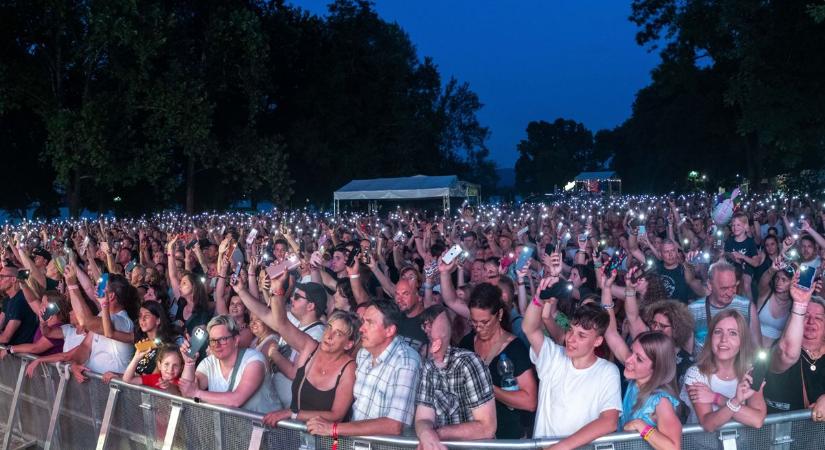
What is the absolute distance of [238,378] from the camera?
485 centimetres

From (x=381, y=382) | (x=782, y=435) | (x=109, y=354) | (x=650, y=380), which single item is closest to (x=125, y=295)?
(x=109, y=354)

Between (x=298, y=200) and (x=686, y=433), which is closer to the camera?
(x=686, y=433)

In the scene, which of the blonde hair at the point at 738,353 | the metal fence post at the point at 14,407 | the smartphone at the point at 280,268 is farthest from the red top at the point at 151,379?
the blonde hair at the point at 738,353

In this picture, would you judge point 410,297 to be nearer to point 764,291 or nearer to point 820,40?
point 764,291

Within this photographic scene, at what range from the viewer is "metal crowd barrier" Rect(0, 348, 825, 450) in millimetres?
3727

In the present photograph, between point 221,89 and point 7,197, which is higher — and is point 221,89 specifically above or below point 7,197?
above

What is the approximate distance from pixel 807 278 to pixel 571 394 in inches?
56.5

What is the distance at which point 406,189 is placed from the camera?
3102cm

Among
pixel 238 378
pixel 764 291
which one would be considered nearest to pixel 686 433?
pixel 238 378

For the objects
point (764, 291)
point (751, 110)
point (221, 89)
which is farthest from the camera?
point (221, 89)

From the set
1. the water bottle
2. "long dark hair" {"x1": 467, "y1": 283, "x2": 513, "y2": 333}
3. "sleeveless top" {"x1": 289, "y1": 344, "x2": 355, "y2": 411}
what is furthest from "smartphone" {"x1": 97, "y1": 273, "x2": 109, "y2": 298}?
the water bottle

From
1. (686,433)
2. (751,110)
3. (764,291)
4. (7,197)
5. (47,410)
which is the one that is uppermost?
(751,110)

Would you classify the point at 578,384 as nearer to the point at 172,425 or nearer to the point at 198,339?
the point at 198,339

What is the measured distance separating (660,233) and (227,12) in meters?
25.3
